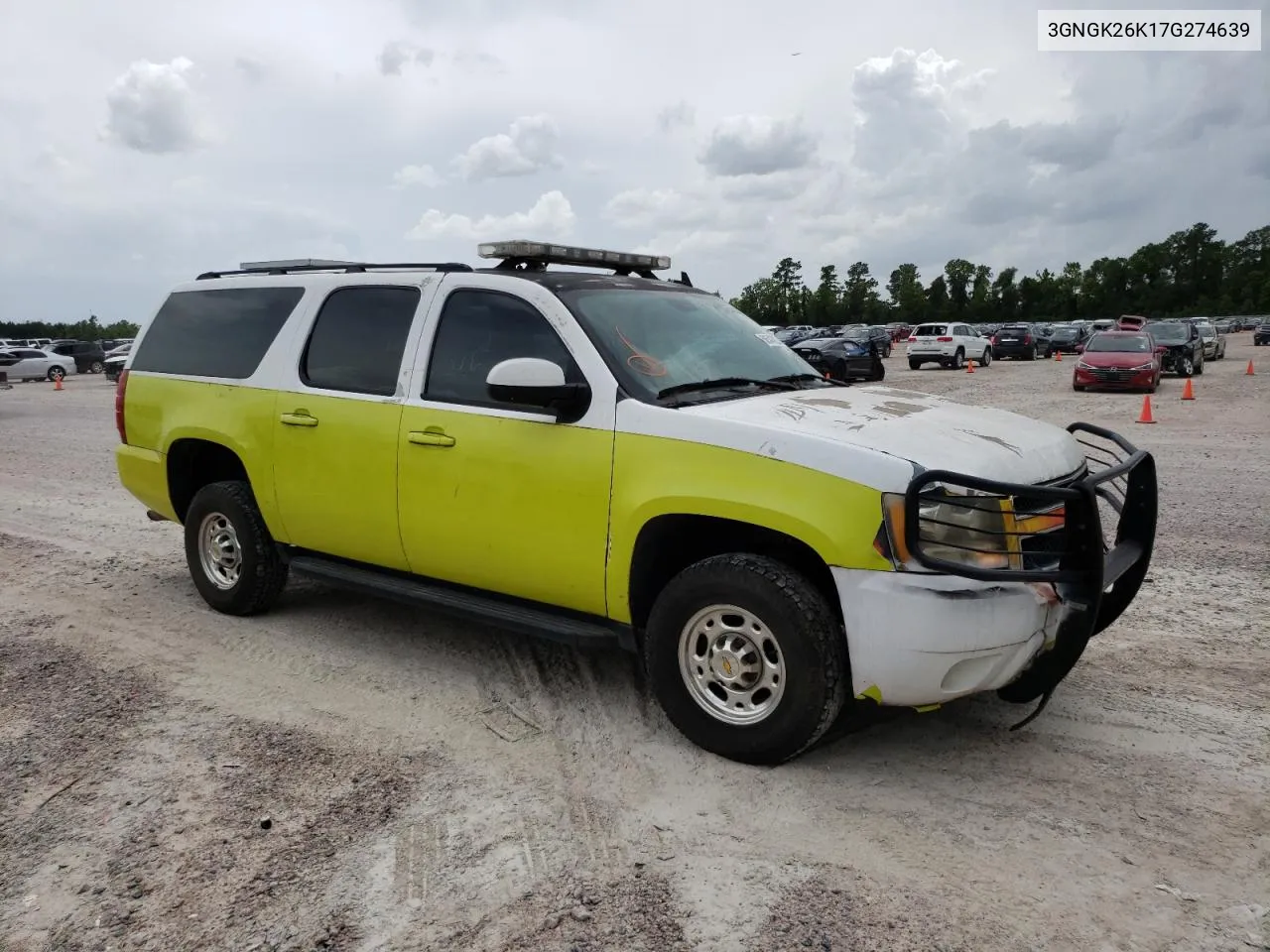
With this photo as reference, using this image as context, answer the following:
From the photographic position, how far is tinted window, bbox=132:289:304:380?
17.6 ft

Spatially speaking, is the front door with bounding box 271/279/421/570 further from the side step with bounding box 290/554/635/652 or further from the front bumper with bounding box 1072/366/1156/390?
the front bumper with bounding box 1072/366/1156/390

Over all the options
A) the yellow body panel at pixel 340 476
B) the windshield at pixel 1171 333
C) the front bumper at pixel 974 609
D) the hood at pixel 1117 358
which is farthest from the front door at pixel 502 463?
the windshield at pixel 1171 333

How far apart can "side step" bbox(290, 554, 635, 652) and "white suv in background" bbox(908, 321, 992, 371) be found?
33.4 metres

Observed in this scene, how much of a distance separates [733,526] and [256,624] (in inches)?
127

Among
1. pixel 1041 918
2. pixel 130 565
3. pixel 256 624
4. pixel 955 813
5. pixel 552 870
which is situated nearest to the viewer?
pixel 1041 918

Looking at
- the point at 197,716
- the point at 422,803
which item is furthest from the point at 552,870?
the point at 197,716

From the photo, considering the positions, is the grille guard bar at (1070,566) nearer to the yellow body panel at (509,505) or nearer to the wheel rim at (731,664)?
the wheel rim at (731,664)

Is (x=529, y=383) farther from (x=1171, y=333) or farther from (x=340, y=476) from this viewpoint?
(x=1171, y=333)

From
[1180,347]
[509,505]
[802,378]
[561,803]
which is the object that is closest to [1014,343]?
[1180,347]

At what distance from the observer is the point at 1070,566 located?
3373 mm

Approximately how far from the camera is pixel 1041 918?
109 inches

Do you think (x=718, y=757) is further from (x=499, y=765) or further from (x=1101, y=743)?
(x=1101, y=743)

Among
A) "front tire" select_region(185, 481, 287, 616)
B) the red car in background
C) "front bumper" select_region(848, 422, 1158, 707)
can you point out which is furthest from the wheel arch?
the red car in background

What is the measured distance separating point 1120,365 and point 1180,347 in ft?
21.3
